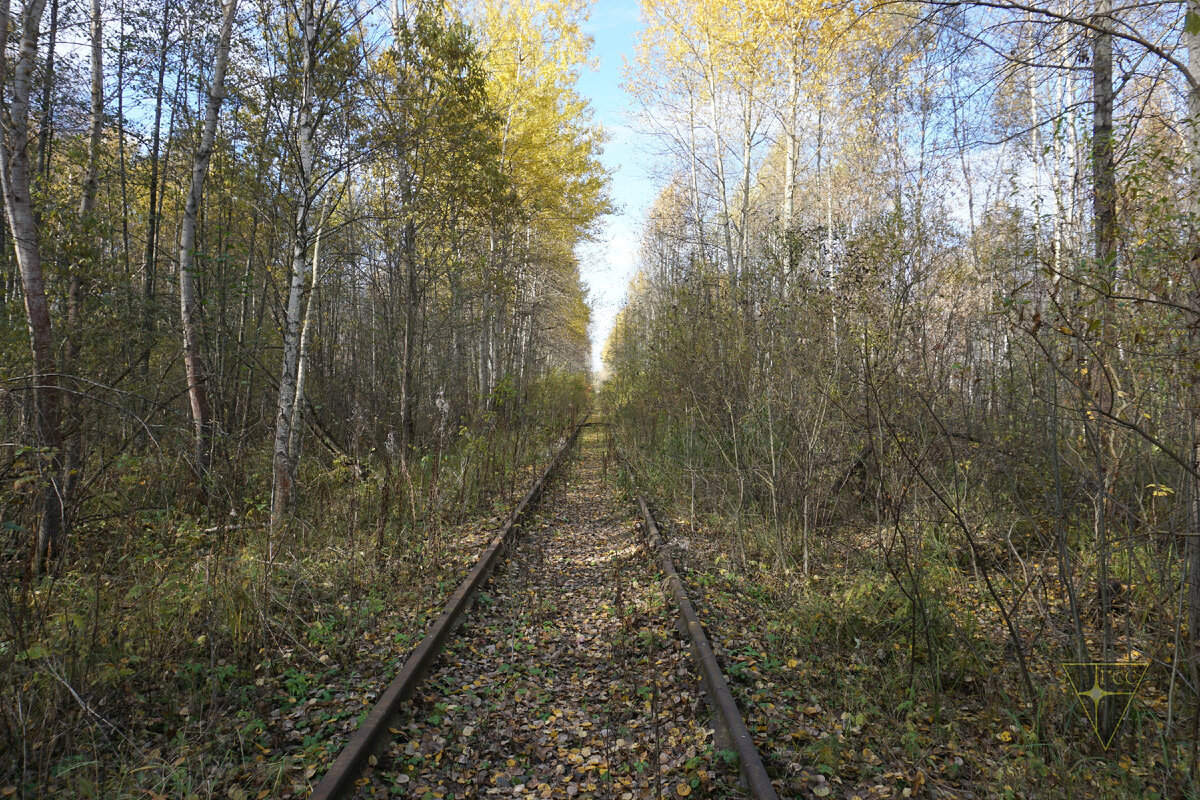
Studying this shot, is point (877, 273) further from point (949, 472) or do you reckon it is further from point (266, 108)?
point (266, 108)

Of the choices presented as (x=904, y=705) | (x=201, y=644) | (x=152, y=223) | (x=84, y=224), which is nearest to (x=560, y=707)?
(x=904, y=705)

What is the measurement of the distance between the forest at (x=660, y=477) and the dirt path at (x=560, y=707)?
3 cm

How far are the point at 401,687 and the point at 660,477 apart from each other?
7638 mm

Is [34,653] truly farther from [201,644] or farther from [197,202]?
[197,202]

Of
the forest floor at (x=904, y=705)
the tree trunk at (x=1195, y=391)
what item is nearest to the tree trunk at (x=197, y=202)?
the forest floor at (x=904, y=705)

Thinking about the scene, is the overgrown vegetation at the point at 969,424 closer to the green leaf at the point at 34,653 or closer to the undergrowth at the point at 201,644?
the undergrowth at the point at 201,644

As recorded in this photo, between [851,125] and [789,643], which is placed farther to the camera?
[851,125]

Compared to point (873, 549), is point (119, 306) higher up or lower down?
higher up

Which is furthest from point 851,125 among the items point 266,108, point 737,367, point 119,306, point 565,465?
point 119,306

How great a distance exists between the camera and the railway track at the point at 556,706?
3.14m

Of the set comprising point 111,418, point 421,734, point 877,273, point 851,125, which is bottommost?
point 421,734

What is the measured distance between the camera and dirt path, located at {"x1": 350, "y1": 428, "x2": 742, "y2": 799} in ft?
10.4

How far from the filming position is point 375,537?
6352 millimetres

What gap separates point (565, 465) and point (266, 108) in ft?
31.6
